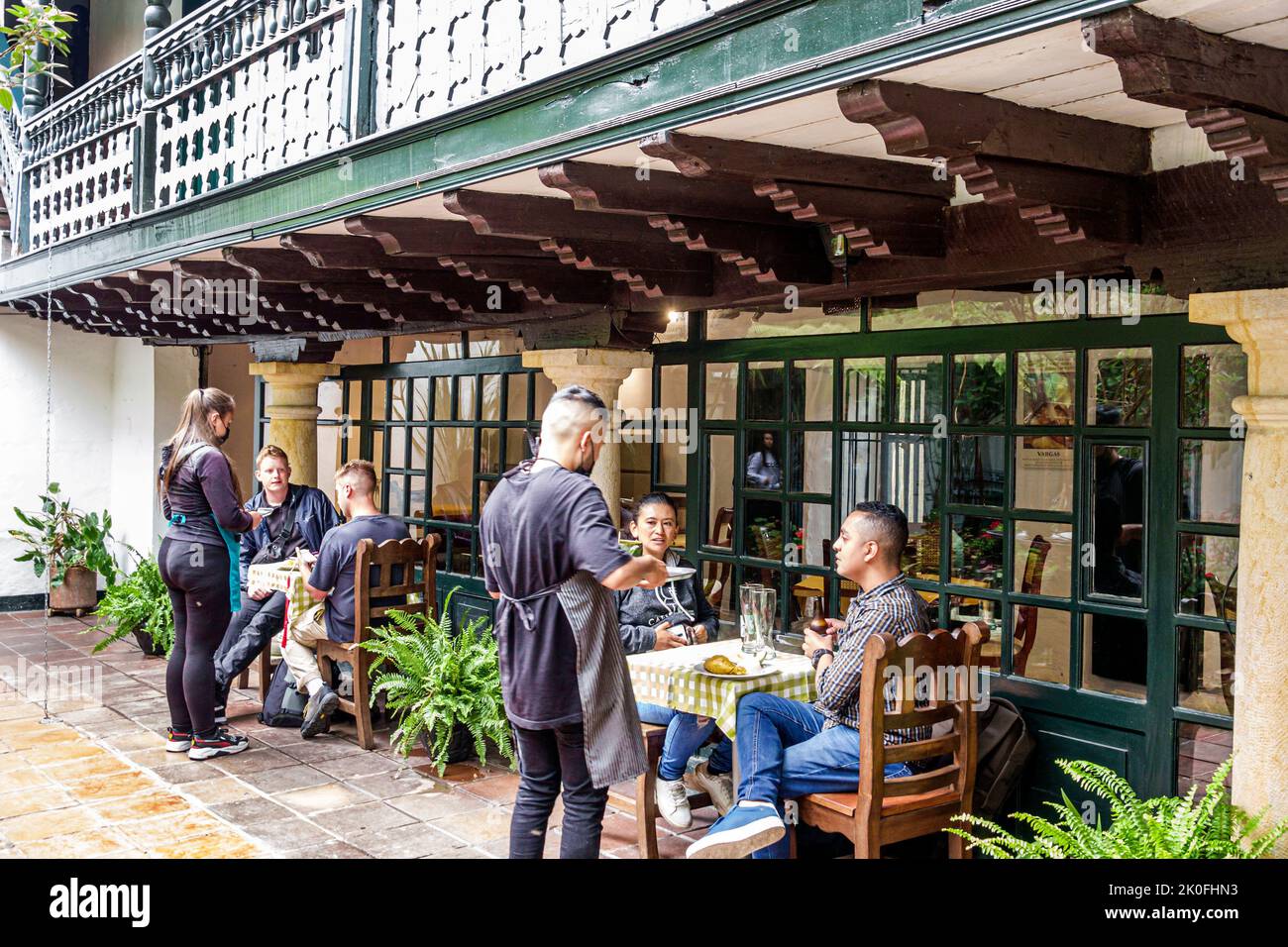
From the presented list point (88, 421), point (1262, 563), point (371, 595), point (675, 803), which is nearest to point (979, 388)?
point (1262, 563)

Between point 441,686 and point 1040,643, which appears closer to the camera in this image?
point 1040,643

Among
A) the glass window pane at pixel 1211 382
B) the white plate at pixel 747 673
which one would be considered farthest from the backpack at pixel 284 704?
the glass window pane at pixel 1211 382

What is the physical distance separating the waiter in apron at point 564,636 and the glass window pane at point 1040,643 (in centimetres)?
210

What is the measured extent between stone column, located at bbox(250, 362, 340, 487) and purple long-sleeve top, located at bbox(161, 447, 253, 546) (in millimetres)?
3894

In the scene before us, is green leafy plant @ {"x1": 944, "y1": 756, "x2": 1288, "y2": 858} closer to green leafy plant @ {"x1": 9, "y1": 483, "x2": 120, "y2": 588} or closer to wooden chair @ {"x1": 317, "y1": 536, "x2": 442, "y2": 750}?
wooden chair @ {"x1": 317, "y1": 536, "x2": 442, "y2": 750}

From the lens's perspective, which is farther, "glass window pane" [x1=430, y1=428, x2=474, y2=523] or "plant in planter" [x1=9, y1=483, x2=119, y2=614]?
"plant in planter" [x1=9, y1=483, x2=119, y2=614]

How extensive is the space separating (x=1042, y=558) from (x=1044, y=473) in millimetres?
376

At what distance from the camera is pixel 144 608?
9609 mm

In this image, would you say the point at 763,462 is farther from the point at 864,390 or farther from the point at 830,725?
the point at 830,725

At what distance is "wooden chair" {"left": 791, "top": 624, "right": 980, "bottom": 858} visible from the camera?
4.24 m

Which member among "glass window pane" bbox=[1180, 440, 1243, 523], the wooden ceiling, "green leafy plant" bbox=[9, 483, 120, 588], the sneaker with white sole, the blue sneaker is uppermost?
the wooden ceiling

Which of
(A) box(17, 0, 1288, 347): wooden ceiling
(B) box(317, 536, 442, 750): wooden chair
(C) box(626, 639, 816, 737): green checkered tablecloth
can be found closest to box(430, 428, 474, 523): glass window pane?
(B) box(317, 536, 442, 750): wooden chair
